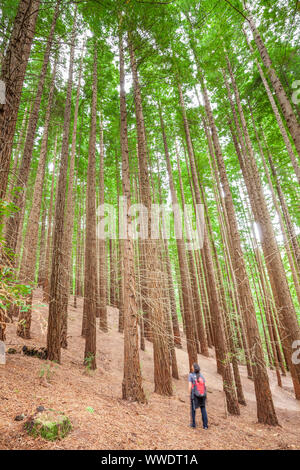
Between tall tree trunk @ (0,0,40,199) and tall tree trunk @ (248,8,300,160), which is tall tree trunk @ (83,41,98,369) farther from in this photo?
tall tree trunk @ (248,8,300,160)

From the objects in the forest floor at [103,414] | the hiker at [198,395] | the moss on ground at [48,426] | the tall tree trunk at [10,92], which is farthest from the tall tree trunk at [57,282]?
the hiker at [198,395]

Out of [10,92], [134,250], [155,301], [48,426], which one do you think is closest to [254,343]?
[155,301]

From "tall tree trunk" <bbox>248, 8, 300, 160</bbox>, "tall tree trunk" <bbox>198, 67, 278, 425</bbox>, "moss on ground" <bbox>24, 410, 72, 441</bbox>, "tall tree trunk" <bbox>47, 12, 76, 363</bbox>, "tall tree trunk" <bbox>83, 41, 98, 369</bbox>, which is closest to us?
"moss on ground" <bbox>24, 410, 72, 441</bbox>

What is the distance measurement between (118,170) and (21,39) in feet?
33.6

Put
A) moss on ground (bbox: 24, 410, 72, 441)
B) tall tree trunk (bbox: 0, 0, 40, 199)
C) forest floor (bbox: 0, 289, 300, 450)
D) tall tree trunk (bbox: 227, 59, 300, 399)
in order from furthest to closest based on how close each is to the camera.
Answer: tall tree trunk (bbox: 227, 59, 300, 399) < tall tree trunk (bbox: 0, 0, 40, 199) < forest floor (bbox: 0, 289, 300, 450) < moss on ground (bbox: 24, 410, 72, 441)

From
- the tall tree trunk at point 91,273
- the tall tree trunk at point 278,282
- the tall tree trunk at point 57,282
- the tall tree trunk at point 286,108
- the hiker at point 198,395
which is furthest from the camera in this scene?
the tall tree trunk at point 278,282

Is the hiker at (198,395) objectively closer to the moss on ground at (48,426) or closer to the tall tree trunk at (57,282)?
the moss on ground at (48,426)

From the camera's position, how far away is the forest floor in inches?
123

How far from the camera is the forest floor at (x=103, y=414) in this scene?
3135 millimetres

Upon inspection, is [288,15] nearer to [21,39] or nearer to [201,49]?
[201,49]

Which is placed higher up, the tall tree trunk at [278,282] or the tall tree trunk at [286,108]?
the tall tree trunk at [286,108]

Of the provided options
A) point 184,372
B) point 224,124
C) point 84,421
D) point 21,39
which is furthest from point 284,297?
point 21,39

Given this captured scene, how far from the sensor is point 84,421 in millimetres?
3539

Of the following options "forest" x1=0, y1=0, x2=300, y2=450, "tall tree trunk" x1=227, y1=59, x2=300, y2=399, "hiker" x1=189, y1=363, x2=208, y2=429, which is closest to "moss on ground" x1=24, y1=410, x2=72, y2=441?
"forest" x1=0, y1=0, x2=300, y2=450
